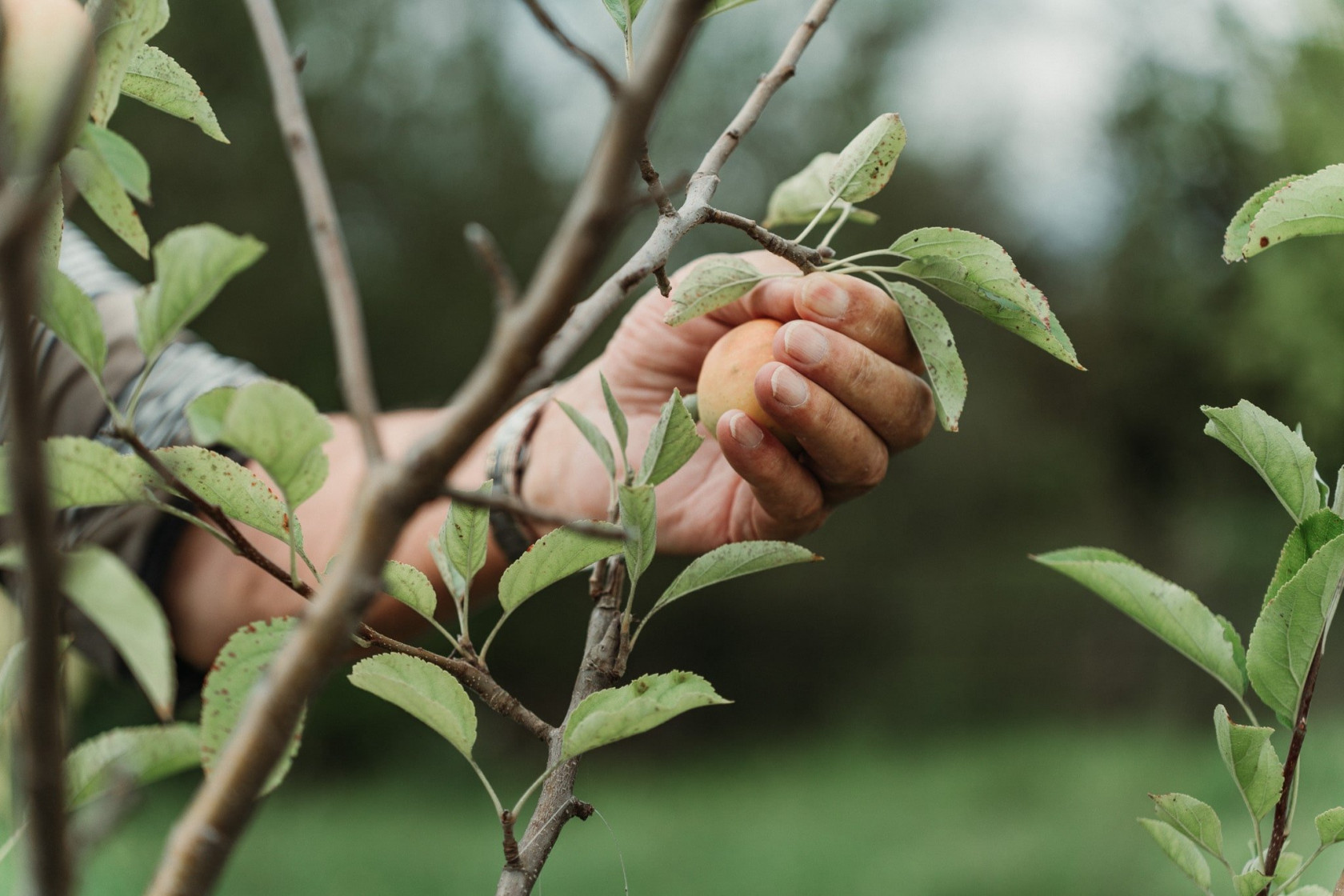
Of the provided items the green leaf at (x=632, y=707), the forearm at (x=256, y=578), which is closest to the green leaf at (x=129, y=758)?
the green leaf at (x=632, y=707)

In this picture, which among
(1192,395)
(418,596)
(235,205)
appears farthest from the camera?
(1192,395)

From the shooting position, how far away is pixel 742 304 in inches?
29.1

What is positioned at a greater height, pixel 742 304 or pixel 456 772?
pixel 742 304

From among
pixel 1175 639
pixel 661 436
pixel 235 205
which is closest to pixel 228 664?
pixel 661 436

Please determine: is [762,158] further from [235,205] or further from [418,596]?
[418,596]

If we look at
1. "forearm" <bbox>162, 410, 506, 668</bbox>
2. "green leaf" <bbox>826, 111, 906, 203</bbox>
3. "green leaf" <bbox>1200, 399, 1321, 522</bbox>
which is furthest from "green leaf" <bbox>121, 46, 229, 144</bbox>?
"forearm" <bbox>162, 410, 506, 668</bbox>

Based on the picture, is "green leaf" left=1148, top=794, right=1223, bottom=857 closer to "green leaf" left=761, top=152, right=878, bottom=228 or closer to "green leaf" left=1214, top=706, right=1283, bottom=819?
"green leaf" left=1214, top=706, right=1283, bottom=819

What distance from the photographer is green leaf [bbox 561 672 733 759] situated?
29cm

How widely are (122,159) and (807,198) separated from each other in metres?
0.40

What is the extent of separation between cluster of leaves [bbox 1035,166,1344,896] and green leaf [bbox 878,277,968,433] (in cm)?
11

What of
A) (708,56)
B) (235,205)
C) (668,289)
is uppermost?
(708,56)

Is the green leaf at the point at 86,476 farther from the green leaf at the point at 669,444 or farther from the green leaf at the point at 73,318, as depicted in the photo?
the green leaf at the point at 669,444

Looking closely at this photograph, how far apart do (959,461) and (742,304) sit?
15.9 ft

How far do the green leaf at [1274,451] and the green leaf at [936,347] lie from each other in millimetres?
126
